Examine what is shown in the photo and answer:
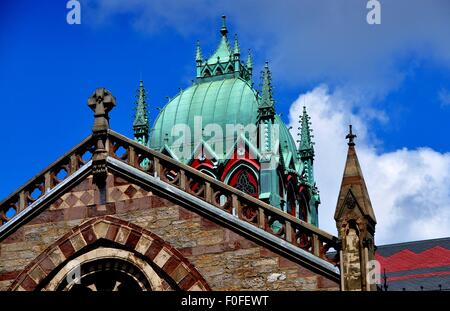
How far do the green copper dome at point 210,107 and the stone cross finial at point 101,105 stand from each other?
100 feet

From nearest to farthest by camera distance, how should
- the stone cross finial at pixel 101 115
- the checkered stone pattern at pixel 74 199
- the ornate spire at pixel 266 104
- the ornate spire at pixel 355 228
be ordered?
the ornate spire at pixel 355 228 → the checkered stone pattern at pixel 74 199 → the stone cross finial at pixel 101 115 → the ornate spire at pixel 266 104

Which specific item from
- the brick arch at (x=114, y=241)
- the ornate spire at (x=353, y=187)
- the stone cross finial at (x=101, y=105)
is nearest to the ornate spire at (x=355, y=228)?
the ornate spire at (x=353, y=187)

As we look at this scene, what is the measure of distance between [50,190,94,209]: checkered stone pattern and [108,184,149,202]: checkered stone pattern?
0.50 m

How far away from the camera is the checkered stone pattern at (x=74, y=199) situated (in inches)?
968

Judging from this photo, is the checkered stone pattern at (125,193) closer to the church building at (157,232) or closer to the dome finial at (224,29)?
the church building at (157,232)

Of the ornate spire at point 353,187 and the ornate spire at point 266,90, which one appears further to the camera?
the ornate spire at point 266,90

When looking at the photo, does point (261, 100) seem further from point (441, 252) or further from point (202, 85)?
point (441, 252)

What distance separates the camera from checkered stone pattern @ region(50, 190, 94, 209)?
80.6 feet

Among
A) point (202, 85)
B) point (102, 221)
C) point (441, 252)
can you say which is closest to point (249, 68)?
point (202, 85)

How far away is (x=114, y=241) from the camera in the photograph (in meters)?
23.9

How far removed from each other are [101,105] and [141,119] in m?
32.6

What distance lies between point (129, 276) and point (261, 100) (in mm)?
31947

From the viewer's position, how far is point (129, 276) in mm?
23703

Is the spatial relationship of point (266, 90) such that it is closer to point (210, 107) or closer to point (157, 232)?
point (210, 107)
